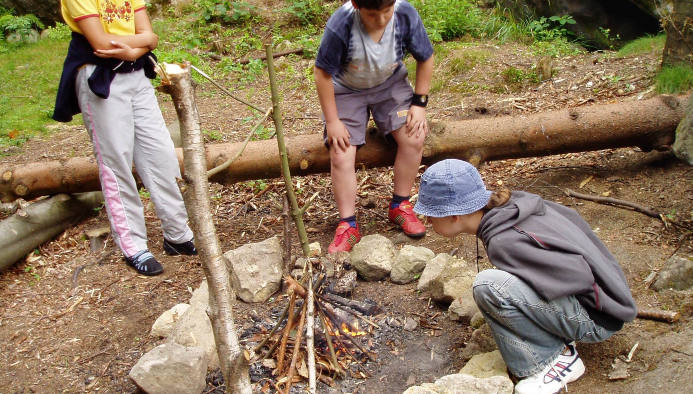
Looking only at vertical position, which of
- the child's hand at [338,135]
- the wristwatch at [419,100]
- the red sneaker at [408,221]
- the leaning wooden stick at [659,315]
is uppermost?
the wristwatch at [419,100]

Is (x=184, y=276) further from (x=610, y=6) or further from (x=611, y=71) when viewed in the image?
(x=610, y=6)

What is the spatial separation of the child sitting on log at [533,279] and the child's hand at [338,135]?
136 cm

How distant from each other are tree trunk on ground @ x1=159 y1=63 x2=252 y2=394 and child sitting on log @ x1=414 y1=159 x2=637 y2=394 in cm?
100

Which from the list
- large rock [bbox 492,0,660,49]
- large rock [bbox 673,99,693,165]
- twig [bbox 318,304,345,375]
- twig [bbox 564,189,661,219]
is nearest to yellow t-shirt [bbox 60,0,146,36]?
twig [bbox 318,304,345,375]

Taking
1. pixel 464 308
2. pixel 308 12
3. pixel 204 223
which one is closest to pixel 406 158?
pixel 464 308

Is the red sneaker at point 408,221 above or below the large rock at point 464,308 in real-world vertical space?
below

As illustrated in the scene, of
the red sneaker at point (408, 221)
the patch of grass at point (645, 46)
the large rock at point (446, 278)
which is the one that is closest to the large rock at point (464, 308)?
the large rock at point (446, 278)

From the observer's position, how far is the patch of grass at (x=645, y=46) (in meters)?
6.33

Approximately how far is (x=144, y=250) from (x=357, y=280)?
60.8 inches

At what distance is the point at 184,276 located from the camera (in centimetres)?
390

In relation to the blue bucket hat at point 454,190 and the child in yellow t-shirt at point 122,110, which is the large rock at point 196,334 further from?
the blue bucket hat at point 454,190

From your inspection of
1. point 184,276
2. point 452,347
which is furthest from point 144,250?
point 452,347

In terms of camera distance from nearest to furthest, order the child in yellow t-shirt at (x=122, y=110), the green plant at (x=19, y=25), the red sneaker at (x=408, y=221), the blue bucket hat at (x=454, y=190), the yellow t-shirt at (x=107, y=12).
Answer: the blue bucket hat at (x=454, y=190)
the yellow t-shirt at (x=107, y=12)
the child in yellow t-shirt at (x=122, y=110)
the red sneaker at (x=408, y=221)
the green plant at (x=19, y=25)

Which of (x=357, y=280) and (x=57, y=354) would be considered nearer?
(x=57, y=354)
